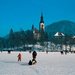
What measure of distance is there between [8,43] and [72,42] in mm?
35599

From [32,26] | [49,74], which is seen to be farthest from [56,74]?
[32,26]

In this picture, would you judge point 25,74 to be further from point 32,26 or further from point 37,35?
point 32,26

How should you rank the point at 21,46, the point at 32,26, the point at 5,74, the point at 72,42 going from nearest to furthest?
→ the point at 5,74
the point at 21,46
the point at 72,42
the point at 32,26

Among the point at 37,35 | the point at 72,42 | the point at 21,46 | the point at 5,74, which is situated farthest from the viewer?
the point at 37,35

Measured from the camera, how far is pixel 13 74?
675 inches

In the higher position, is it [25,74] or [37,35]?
[37,35]

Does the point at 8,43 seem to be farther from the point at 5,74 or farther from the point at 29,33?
the point at 5,74

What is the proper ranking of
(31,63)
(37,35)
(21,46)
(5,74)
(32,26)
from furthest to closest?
(32,26), (37,35), (21,46), (31,63), (5,74)

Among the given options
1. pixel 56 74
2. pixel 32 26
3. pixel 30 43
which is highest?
pixel 32 26

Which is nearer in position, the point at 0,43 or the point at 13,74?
the point at 13,74

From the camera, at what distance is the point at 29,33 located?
159m

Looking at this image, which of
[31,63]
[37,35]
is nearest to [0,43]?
[37,35]

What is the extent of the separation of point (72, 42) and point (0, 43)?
40.1m

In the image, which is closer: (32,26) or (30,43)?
(30,43)
